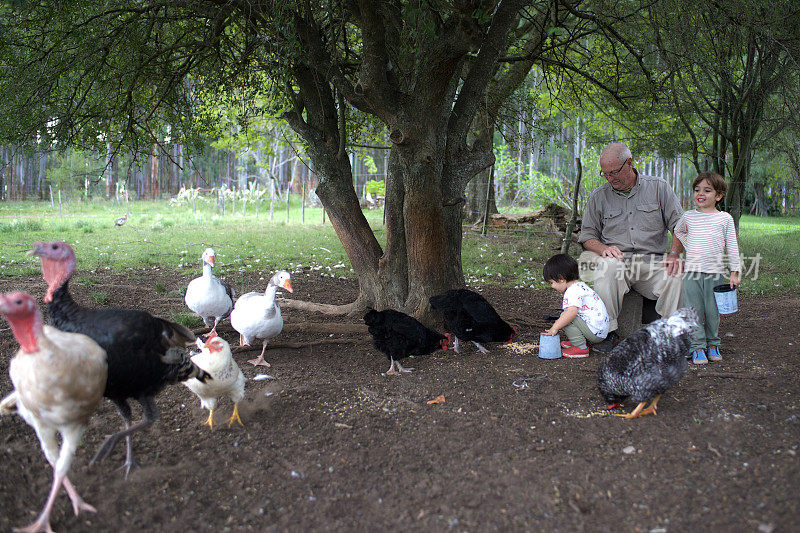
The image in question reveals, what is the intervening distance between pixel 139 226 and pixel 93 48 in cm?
1213

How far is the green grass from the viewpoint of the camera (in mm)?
9438

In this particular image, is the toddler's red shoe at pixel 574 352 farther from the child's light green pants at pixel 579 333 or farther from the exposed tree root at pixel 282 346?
the exposed tree root at pixel 282 346

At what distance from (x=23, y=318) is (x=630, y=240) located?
5.15m

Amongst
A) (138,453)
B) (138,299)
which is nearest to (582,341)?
(138,453)

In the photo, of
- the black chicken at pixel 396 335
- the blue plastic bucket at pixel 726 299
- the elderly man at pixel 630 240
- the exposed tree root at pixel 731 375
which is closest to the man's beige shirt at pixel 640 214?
the elderly man at pixel 630 240

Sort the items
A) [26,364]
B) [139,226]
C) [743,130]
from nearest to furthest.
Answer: [26,364], [743,130], [139,226]

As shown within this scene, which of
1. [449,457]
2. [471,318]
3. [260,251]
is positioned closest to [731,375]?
[471,318]

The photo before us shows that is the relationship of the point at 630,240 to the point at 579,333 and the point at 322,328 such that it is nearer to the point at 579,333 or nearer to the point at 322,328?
the point at 579,333

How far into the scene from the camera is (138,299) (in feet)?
23.5

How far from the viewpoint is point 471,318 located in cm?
524

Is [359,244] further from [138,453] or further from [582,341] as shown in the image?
[138,453]

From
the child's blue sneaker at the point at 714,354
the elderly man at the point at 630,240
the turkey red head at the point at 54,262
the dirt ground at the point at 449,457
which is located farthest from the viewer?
the elderly man at the point at 630,240

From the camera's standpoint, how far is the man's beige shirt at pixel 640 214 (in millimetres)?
5500

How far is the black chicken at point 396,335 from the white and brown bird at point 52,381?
257 centimetres
